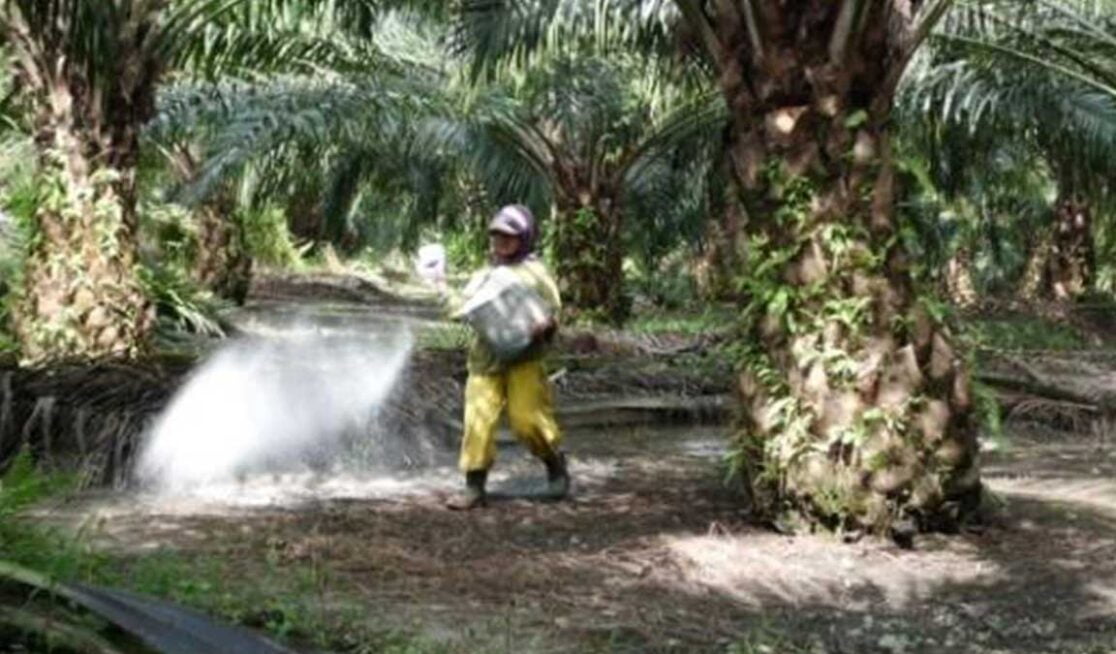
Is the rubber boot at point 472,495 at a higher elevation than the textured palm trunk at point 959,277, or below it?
below

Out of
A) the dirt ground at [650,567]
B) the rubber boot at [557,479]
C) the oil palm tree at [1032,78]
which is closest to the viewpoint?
the dirt ground at [650,567]

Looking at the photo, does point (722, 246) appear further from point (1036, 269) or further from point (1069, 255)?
point (1036, 269)

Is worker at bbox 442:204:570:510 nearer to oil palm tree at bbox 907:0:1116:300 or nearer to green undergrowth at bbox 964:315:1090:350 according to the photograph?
oil palm tree at bbox 907:0:1116:300

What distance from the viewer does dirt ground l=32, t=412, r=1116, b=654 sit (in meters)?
4.55

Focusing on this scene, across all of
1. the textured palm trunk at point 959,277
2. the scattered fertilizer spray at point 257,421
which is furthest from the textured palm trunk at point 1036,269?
the scattered fertilizer spray at point 257,421

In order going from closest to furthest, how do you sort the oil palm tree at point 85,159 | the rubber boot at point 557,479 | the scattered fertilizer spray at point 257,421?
the rubber boot at point 557,479 < the scattered fertilizer spray at point 257,421 < the oil palm tree at point 85,159

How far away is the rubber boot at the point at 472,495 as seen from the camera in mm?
6531

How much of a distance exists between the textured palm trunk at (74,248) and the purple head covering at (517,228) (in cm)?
315

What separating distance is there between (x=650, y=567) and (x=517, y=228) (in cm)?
189

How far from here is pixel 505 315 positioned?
6.49 metres

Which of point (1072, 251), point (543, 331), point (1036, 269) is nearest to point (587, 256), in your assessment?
point (543, 331)

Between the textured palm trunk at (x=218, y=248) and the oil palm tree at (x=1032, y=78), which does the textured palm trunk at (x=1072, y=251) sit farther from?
the textured palm trunk at (x=218, y=248)

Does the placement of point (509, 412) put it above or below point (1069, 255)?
below

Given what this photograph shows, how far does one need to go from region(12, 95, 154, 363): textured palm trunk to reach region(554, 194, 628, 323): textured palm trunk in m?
6.77
